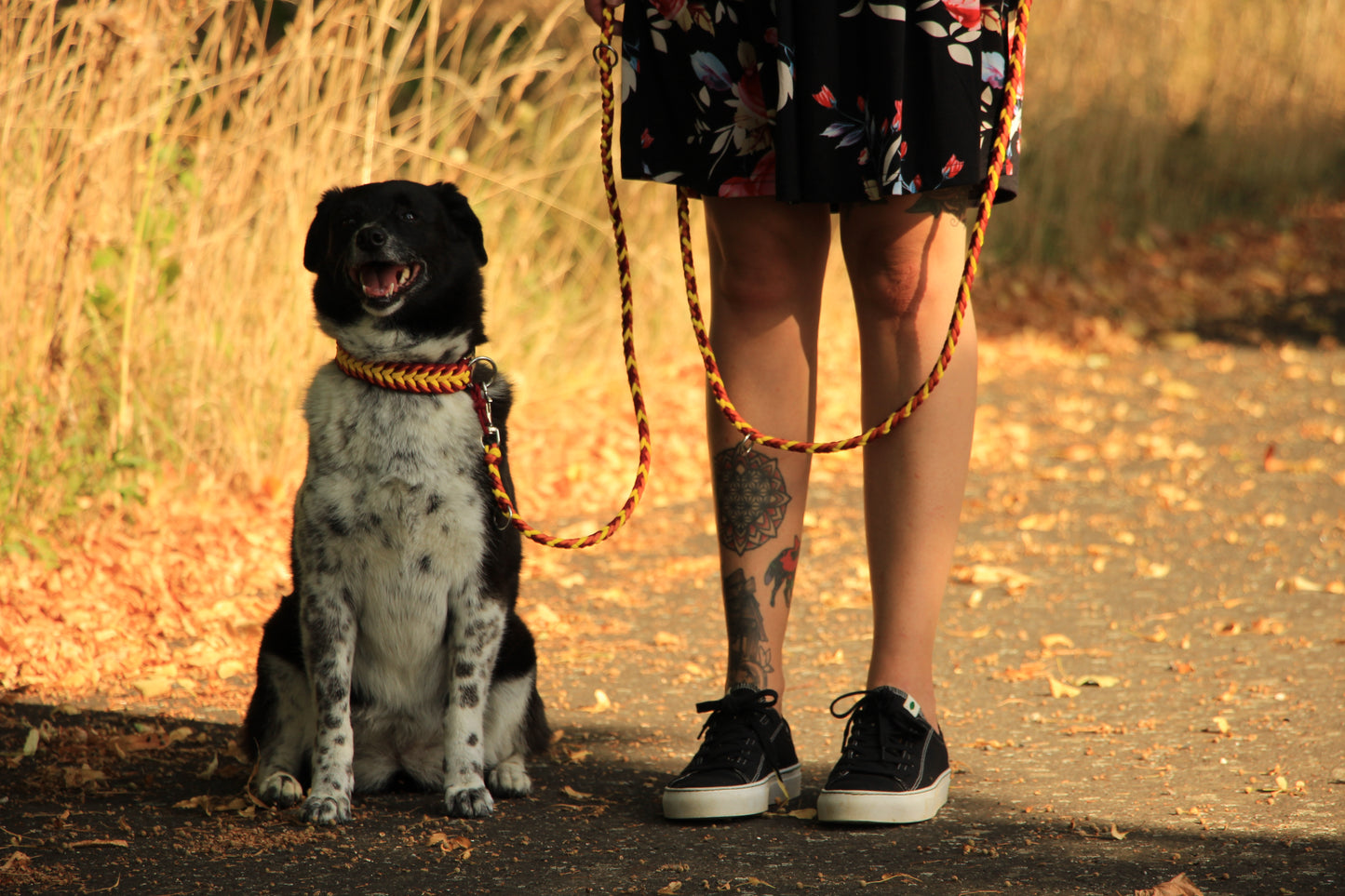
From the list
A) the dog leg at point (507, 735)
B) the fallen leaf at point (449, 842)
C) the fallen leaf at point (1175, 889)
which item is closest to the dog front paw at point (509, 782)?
the dog leg at point (507, 735)

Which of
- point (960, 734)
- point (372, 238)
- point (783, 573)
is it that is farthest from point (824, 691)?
point (372, 238)

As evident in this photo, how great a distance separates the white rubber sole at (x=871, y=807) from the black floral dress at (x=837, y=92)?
1.02 m

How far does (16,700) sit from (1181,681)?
2.75 m

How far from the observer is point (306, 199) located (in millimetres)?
4617

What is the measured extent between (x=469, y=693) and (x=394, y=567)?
28 cm

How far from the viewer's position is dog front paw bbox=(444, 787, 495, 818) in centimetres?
229

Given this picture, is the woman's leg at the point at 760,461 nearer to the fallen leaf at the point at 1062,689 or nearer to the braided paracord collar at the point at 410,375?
the braided paracord collar at the point at 410,375

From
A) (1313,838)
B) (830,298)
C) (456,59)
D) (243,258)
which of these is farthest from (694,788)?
(830,298)

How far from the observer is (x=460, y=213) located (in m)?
2.53

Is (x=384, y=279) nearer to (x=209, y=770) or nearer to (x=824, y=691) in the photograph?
(x=209, y=770)

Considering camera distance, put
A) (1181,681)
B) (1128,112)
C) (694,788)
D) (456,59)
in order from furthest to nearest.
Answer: (1128,112), (456,59), (1181,681), (694,788)

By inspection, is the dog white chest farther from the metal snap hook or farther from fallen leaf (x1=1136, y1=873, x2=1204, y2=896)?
fallen leaf (x1=1136, y1=873, x2=1204, y2=896)

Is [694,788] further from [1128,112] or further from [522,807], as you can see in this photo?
[1128,112]

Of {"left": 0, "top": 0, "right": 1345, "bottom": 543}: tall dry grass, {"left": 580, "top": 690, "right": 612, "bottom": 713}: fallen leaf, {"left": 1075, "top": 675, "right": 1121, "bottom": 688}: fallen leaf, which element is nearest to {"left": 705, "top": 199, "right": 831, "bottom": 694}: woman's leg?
{"left": 580, "top": 690, "right": 612, "bottom": 713}: fallen leaf
